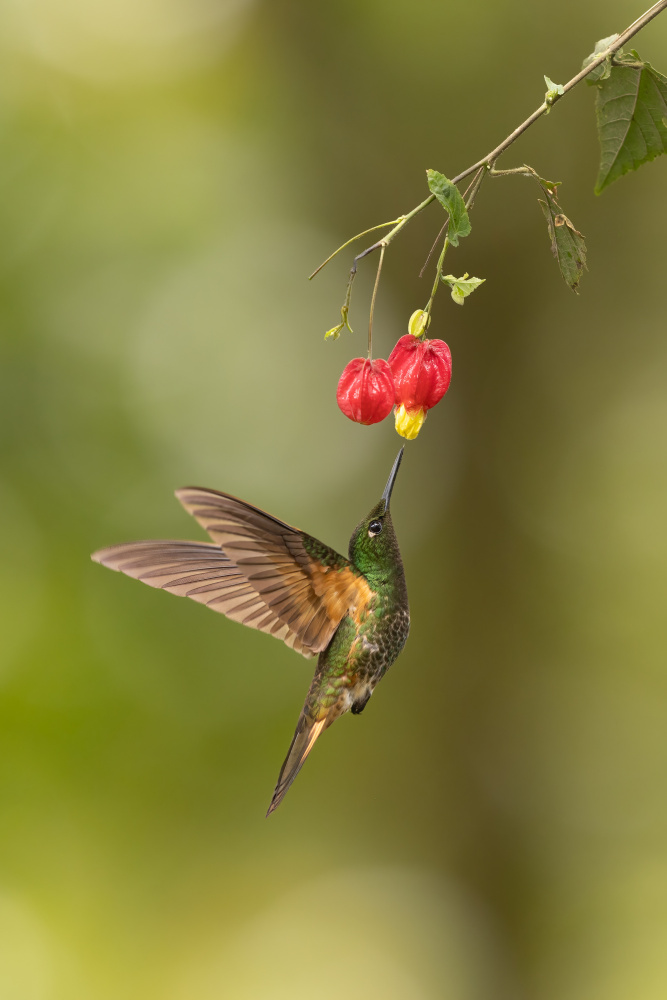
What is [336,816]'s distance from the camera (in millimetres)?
7082

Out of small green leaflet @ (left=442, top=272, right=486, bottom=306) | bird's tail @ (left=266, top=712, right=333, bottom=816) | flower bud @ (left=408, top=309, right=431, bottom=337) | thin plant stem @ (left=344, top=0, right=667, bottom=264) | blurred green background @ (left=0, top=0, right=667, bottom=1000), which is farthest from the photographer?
blurred green background @ (left=0, top=0, right=667, bottom=1000)

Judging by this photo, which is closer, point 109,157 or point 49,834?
point 49,834

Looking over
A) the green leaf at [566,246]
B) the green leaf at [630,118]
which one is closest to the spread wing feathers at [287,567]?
the green leaf at [566,246]

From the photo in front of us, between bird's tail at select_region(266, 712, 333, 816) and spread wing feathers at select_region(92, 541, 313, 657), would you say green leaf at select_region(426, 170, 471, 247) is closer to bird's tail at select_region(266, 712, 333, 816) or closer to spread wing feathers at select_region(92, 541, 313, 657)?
spread wing feathers at select_region(92, 541, 313, 657)

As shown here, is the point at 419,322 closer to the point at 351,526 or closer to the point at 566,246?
the point at 566,246

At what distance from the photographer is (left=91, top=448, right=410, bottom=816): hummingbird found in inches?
58.9

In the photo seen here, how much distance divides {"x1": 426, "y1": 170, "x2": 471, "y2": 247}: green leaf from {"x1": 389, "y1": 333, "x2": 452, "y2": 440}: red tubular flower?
311 millimetres

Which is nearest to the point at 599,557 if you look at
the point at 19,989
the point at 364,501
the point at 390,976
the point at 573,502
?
the point at 573,502

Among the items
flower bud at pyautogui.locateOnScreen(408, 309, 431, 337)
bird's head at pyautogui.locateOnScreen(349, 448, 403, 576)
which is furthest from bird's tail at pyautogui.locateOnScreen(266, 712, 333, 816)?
flower bud at pyautogui.locateOnScreen(408, 309, 431, 337)

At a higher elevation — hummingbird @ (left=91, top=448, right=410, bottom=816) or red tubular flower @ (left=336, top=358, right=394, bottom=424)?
red tubular flower @ (left=336, top=358, right=394, bottom=424)

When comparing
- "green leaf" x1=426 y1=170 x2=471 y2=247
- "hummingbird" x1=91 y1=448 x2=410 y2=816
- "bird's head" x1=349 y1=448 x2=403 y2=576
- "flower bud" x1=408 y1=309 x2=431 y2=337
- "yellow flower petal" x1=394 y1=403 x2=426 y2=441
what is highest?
"green leaf" x1=426 y1=170 x2=471 y2=247

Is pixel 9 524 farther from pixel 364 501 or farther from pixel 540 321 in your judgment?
pixel 540 321

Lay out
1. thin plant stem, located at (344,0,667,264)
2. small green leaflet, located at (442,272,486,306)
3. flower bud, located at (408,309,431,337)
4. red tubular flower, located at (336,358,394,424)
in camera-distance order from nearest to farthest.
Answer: thin plant stem, located at (344,0,667,264), small green leaflet, located at (442,272,486,306), flower bud, located at (408,309,431,337), red tubular flower, located at (336,358,394,424)

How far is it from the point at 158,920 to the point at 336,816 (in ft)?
5.69
